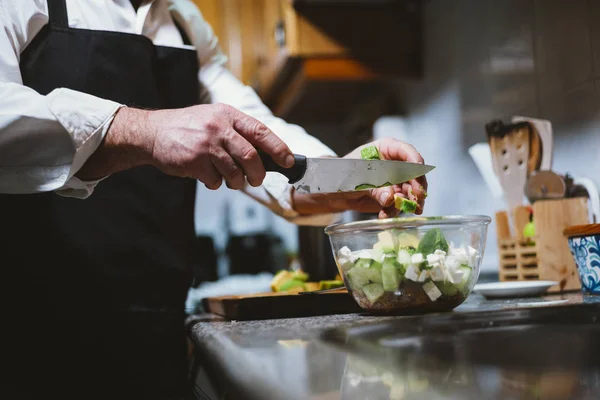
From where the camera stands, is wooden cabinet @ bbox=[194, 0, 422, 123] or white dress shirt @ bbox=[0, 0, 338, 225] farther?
wooden cabinet @ bbox=[194, 0, 422, 123]

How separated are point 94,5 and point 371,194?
618 mm

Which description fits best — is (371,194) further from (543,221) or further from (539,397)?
(539,397)

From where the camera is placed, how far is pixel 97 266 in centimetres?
106

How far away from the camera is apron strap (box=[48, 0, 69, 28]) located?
1044mm

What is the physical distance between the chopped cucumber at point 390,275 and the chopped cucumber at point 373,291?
10mm

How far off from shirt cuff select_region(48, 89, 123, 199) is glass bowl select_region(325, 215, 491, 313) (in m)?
0.32

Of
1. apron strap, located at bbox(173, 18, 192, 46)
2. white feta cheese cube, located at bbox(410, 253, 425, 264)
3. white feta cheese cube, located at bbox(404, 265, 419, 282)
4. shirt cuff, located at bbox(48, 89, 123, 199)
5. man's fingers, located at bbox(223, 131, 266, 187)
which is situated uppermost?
apron strap, located at bbox(173, 18, 192, 46)

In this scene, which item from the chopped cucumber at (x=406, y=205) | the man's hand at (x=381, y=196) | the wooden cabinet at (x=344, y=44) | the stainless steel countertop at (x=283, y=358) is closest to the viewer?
the stainless steel countertop at (x=283, y=358)

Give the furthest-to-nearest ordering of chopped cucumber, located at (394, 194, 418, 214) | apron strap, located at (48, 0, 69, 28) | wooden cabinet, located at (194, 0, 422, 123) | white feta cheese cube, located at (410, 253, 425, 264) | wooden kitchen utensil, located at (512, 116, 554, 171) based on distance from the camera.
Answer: wooden cabinet, located at (194, 0, 422, 123), wooden kitchen utensil, located at (512, 116, 554, 171), apron strap, located at (48, 0, 69, 28), chopped cucumber, located at (394, 194, 418, 214), white feta cheese cube, located at (410, 253, 425, 264)

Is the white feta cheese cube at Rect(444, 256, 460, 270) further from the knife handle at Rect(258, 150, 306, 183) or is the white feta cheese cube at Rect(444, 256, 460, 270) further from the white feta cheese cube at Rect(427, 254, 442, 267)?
the knife handle at Rect(258, 150, 306, 183)

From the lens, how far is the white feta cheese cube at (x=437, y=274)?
719 mm

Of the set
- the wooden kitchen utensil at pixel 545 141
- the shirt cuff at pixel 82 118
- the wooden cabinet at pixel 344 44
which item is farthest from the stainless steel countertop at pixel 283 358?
the wooden cabinet at pixel 344 44

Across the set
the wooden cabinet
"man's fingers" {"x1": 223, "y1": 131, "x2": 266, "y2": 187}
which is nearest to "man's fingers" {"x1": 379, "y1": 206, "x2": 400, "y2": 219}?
"man's fingers" {"x1": 223, "y1": 131, "x2": 266, "y2": 187}

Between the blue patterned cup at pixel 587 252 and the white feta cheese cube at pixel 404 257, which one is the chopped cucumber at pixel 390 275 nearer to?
the white feta cheese cube at pixel 404 257
